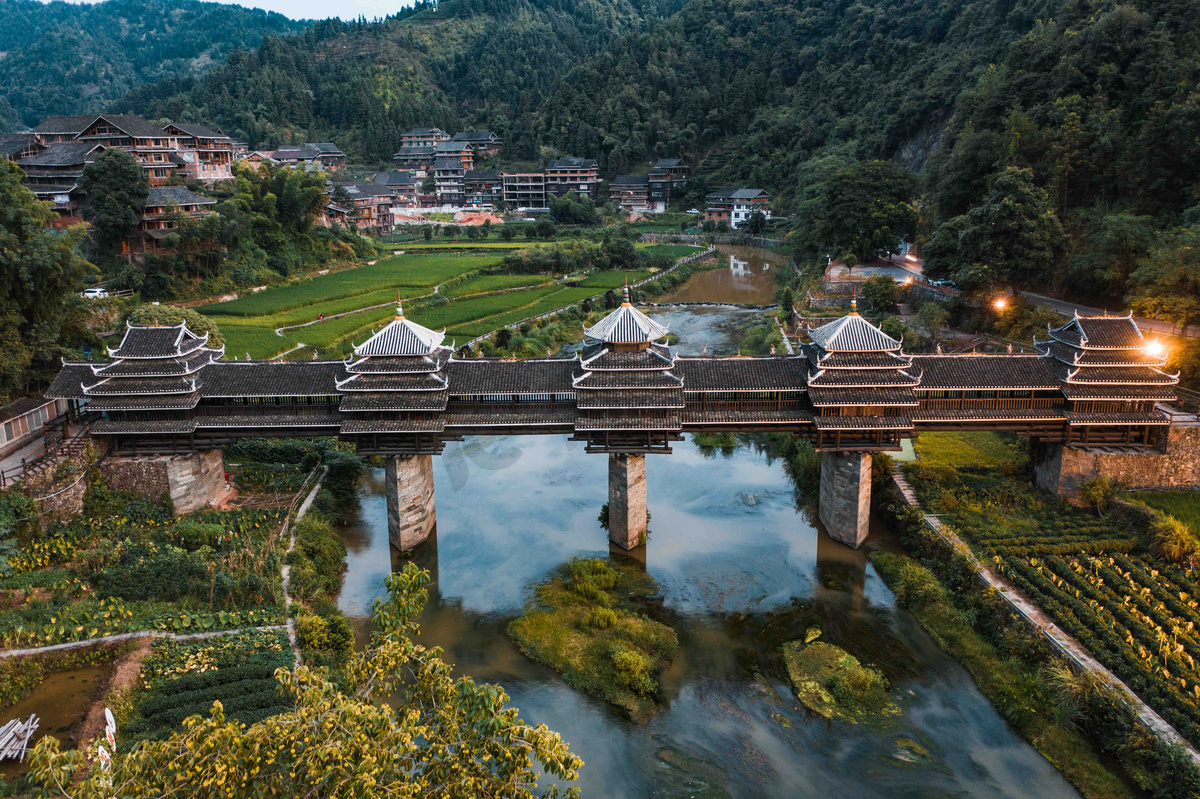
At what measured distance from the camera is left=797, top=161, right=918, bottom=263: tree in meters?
57.9

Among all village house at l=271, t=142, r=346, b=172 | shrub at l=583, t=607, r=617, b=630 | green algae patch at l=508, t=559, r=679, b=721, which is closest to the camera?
green algae patch at l=508, t=559, r=679, b=721

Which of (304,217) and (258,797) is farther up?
(304,217)

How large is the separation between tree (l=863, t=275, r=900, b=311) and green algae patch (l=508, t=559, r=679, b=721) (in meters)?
31.2

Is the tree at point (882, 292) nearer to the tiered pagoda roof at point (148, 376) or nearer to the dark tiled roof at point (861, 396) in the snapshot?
the dark tiled roof at point (861, 396)

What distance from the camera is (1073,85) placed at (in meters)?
48.0

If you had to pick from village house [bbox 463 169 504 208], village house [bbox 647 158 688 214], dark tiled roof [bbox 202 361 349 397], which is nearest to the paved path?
dark tiled roof [bbox 202 361 349 397]

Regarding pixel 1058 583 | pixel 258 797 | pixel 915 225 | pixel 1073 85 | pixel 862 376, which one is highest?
pixel 1073 85

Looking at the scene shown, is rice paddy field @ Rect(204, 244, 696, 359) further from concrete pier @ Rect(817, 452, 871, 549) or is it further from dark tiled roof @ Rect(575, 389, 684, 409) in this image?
concrete pier @ Rect(817, 452, 871, 549)

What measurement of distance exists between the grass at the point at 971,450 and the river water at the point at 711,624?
515 centimetres

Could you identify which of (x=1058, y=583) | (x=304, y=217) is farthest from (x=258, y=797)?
(x=304, y=217)

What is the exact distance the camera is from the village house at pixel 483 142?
429 feet

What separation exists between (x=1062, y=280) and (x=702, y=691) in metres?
34.5

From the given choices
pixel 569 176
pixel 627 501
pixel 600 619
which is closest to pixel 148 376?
pixel 627 501

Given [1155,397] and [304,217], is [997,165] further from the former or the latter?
[304,217]
